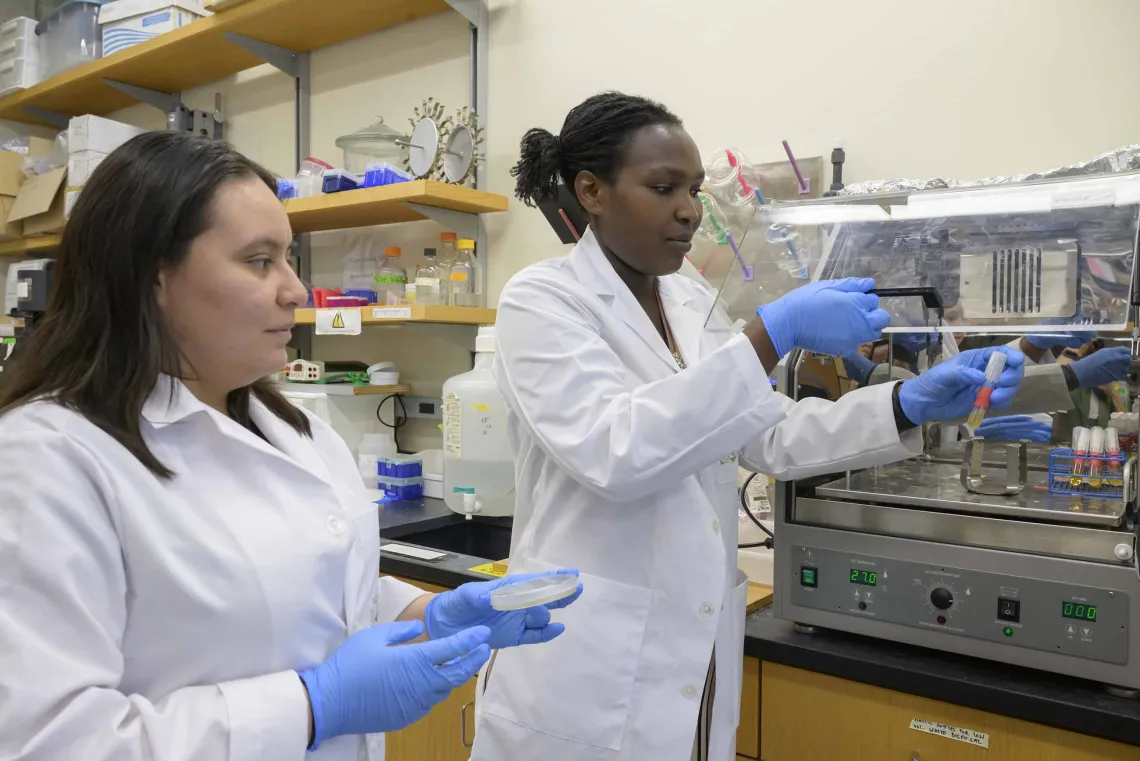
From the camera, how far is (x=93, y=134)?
121 inches

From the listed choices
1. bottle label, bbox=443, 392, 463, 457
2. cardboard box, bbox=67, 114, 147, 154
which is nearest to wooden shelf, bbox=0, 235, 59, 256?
cardboard box, bbox=67, 114, 147, 154

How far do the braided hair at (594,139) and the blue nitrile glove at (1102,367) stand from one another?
0.68m

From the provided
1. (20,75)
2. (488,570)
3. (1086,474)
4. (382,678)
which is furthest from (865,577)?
(20,75)

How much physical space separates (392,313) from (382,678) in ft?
4.83

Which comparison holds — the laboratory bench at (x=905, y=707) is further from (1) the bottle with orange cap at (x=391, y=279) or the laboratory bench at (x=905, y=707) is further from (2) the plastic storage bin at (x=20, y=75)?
(2) the plastic storage bin at (x=20, y=75)

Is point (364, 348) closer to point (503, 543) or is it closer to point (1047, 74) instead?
point (503, 543)

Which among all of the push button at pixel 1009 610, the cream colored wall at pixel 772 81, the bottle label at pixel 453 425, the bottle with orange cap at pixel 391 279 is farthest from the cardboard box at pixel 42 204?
the push button at pixel 1009 610

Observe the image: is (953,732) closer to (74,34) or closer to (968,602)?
(968,602)

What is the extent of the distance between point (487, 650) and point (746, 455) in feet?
2.04

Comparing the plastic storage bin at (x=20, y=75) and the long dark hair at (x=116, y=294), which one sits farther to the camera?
the plastic storage bin at (x=20, y=75)

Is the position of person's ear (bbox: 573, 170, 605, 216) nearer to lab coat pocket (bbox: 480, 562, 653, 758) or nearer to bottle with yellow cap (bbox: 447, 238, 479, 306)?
lab coat pocket (bbox: 480, 562, 653, 758)

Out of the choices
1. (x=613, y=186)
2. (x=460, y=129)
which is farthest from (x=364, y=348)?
(x=613, y=186)

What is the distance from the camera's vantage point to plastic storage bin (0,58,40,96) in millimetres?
3396

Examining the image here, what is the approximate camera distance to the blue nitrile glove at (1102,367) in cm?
104
